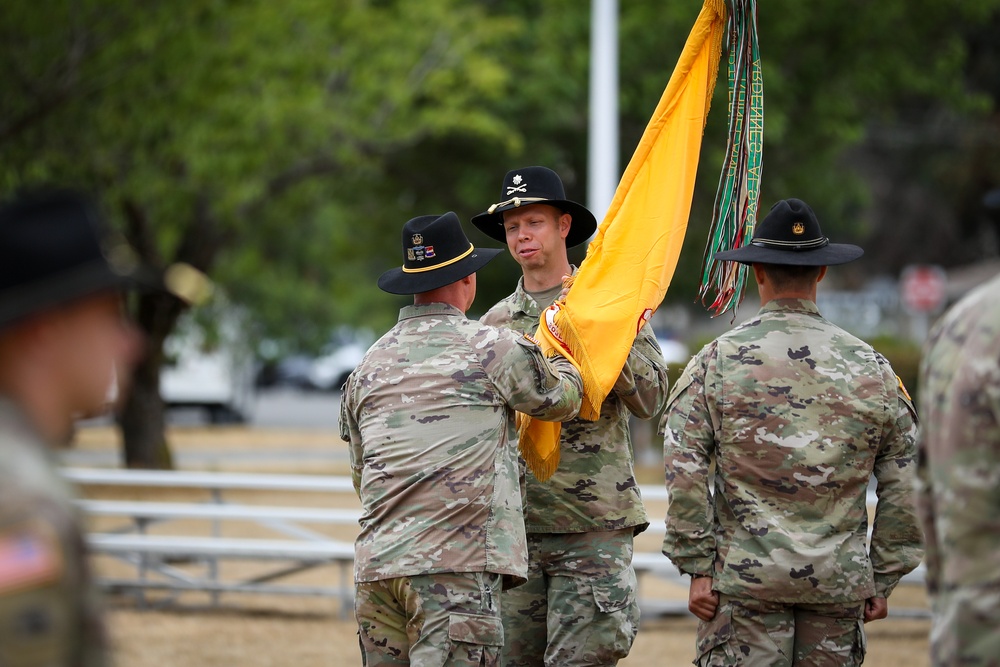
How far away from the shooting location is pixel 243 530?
13.1m

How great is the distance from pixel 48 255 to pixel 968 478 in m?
1.91

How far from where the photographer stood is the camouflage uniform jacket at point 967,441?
2.63 meters

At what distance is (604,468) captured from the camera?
16.3 ft

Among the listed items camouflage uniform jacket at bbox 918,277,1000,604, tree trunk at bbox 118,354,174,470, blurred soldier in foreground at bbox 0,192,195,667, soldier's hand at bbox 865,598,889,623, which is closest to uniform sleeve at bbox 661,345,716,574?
soldier's hand at bbox 865,598,889,623

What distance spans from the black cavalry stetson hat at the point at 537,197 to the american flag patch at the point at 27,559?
335 cm

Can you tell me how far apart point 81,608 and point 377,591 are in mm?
2351

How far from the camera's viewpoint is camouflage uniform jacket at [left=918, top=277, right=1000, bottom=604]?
263 cm

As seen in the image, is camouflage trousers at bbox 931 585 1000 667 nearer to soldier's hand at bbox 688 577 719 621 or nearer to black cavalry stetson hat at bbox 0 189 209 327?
soldier's hand at bbox 688 577 719 621

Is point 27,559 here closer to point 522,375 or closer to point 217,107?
point 522,375

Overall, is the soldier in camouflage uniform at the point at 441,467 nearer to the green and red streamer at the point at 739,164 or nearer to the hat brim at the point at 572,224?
the hat brim at the point at 572,224

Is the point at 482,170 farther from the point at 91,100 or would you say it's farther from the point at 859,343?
the point at 859,343

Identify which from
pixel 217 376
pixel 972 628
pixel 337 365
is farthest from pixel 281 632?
pixel 337 365

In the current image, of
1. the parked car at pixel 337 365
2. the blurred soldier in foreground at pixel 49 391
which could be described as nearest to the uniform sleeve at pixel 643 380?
the blurred soldier in foreground at pixel 49 391

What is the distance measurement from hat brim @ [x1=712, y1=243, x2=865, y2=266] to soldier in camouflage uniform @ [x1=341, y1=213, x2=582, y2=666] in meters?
0.78
